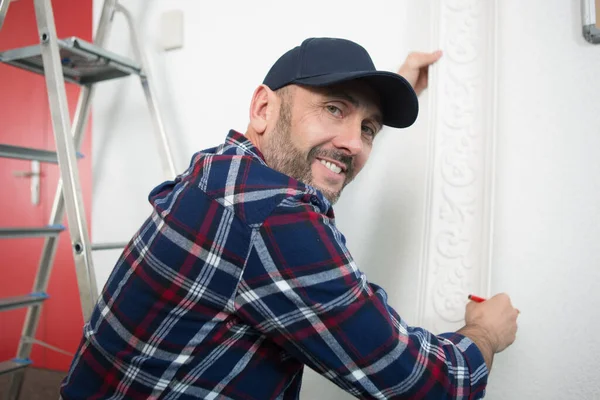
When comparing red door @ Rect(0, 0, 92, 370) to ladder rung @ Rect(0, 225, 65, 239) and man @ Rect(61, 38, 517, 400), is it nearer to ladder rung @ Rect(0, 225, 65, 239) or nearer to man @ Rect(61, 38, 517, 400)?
ladder rung @ Rect(0, 225, 65, 239)

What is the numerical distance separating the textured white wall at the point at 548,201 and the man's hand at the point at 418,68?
17cm

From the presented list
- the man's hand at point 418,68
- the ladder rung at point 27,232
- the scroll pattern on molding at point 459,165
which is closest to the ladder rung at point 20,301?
the ladder rung at point 27,232

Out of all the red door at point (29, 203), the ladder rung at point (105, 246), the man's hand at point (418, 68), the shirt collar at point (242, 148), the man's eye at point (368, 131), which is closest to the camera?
the shirt collar at point (242, 148)

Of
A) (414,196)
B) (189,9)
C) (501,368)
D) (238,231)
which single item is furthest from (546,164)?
(189,9)

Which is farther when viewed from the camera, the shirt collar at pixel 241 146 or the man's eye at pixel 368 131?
the man's eye at pixel 368 131

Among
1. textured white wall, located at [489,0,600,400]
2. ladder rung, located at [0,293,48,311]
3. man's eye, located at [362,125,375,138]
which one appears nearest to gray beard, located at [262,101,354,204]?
man's eye, located at [362,125,375,138]

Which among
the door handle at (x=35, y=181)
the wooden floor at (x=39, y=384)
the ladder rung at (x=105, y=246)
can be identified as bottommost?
the wooden floor at (x=39, y=384)

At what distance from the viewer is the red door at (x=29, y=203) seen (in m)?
2.29

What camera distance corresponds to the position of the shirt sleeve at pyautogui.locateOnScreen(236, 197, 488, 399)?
659 millimetres

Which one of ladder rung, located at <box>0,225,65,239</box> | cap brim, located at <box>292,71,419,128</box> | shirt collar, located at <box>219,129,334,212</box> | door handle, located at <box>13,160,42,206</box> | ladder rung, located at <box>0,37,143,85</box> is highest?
ladder rung, located at <box>0,37,143,85</box>

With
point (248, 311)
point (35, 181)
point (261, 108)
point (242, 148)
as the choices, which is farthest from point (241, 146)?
point (35, 181)

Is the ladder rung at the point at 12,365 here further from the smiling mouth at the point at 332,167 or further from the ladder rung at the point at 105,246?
the smiling mouth at the point at 332,167

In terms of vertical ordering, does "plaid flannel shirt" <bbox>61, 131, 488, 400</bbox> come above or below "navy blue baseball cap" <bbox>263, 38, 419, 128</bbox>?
below

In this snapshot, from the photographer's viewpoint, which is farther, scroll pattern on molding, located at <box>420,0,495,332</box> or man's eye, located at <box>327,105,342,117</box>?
scroll pattern on molding, located at <box>420,0,495,332</box>
